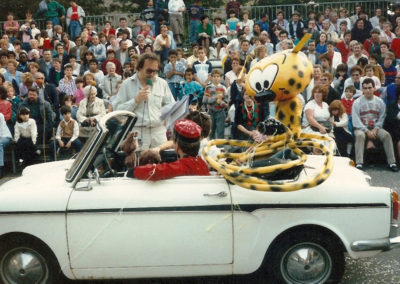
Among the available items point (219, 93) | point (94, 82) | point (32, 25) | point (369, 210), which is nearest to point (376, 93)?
point (219, 93)

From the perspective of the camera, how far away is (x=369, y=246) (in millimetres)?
5320

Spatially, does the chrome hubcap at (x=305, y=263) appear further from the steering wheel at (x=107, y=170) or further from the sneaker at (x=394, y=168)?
the sneaker at (x=394, y=168)

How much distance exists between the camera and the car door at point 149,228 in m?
5.15

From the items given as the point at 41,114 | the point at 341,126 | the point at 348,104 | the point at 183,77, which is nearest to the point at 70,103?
the point at 41,114

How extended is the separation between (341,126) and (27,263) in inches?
277

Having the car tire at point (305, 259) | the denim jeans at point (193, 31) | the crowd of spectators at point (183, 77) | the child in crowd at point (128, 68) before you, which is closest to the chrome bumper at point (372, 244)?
the car tire at point (305, 259)

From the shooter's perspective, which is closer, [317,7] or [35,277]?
[35,277]

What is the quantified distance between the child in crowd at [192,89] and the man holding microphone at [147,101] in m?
4.77

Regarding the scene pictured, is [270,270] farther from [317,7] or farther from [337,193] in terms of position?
[317,7]

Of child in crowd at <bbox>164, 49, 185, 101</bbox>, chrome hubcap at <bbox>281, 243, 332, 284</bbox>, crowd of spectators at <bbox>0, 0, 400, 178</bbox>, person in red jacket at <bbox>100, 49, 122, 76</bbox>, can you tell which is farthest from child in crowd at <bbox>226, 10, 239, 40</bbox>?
chrome hubcap at <bbox>281, 243, 332, 284</bbox>

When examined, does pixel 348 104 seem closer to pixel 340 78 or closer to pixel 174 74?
pixel 340 78

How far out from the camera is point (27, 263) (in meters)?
5.33

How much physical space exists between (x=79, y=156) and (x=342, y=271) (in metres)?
2.50

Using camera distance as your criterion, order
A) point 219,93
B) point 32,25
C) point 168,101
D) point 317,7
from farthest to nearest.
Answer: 1. point 317,7
2. point 32,25
3. point 219,93
4. point 168,101
